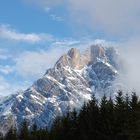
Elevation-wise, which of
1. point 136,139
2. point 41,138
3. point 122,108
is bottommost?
point 136,139

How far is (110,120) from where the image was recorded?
186ft

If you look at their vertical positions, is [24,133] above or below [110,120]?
above

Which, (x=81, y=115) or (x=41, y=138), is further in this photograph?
(x=41, y=138)

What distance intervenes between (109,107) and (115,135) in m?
5.89

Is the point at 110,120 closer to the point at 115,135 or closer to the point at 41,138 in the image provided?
the point at 115,135

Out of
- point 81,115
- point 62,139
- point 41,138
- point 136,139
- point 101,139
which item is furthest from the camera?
point 41,138

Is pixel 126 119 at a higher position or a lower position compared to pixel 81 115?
lower

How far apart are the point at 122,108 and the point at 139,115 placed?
2.10 m

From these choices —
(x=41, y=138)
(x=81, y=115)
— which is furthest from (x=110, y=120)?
(x=41, y=138)

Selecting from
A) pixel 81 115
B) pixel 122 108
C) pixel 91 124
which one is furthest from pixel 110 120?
pixel 81 115

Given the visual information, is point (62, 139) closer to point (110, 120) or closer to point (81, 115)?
point (81, 115)

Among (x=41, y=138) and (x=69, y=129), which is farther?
(x=41, y=138)

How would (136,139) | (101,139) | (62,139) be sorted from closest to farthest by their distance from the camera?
1. (136,139)
2. (101,139)
3. (62,139)

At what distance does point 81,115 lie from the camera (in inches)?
2702
